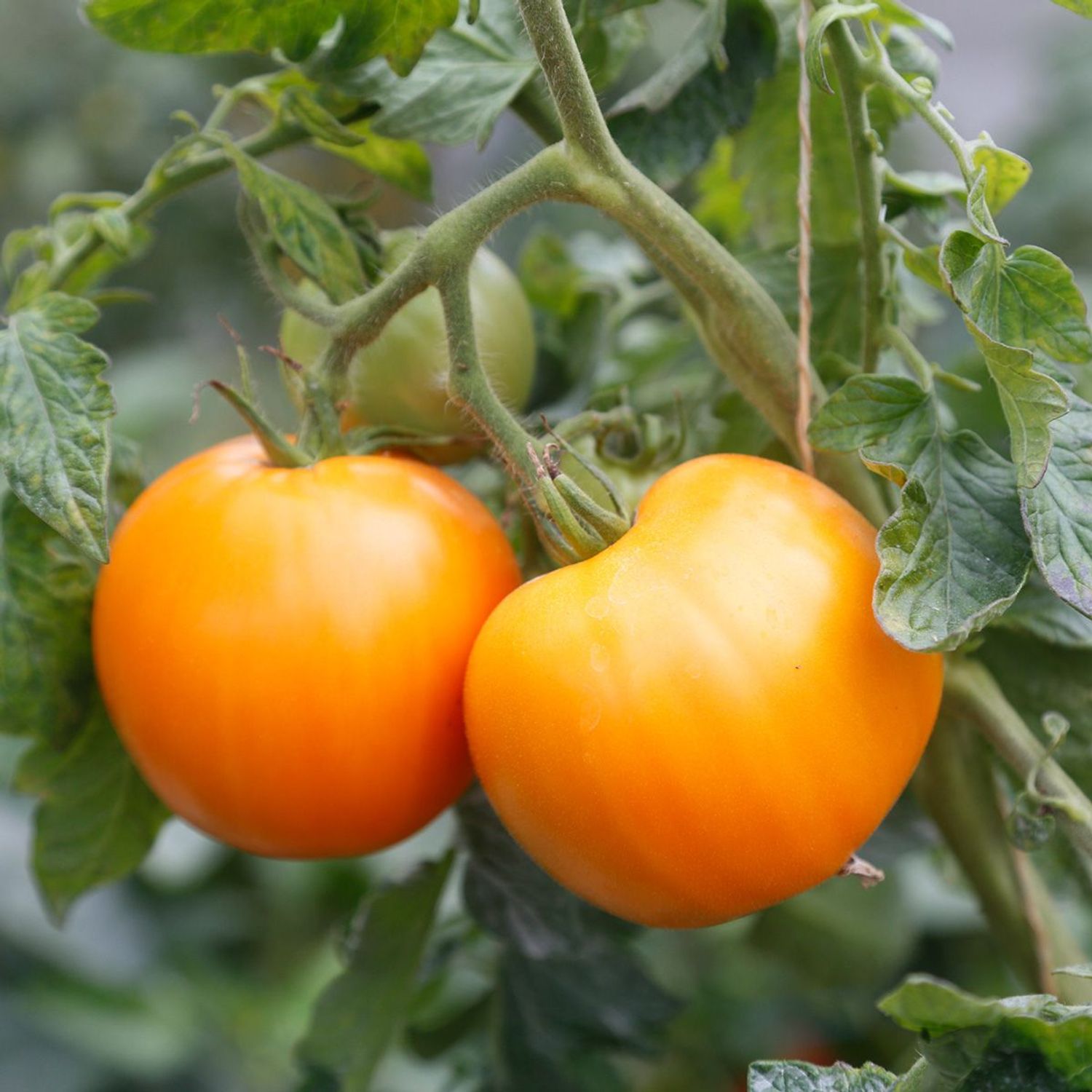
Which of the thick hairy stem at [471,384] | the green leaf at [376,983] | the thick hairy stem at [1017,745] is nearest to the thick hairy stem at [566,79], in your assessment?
the thick hairy stem at [471,384]

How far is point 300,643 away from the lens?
53 centimetres

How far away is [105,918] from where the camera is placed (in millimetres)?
1379

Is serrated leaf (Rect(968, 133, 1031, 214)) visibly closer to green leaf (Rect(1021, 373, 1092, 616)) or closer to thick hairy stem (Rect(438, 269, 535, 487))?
green leaf (Rect(1021, 373, 1092, 616))

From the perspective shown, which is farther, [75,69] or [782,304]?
[75,69]

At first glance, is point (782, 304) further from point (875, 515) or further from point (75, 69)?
point (75, 69)

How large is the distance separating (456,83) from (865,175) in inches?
8.3

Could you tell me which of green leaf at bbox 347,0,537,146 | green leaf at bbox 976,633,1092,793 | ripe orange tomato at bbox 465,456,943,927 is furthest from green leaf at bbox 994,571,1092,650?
green leaf at bbox 347,0,537,146

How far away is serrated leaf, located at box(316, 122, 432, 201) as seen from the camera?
2.29 feet

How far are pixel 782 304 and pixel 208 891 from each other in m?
1.03

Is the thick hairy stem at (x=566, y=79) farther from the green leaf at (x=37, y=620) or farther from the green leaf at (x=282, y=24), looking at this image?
the green leaf at (x=37, y=620)

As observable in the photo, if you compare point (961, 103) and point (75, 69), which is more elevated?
point (75, 69)

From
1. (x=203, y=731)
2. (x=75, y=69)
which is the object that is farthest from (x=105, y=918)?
(x=75, y=69)

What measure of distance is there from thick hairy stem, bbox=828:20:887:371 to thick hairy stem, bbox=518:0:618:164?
118mm

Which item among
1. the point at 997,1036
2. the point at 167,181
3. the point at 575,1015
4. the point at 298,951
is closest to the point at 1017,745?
the point at 997,1036
